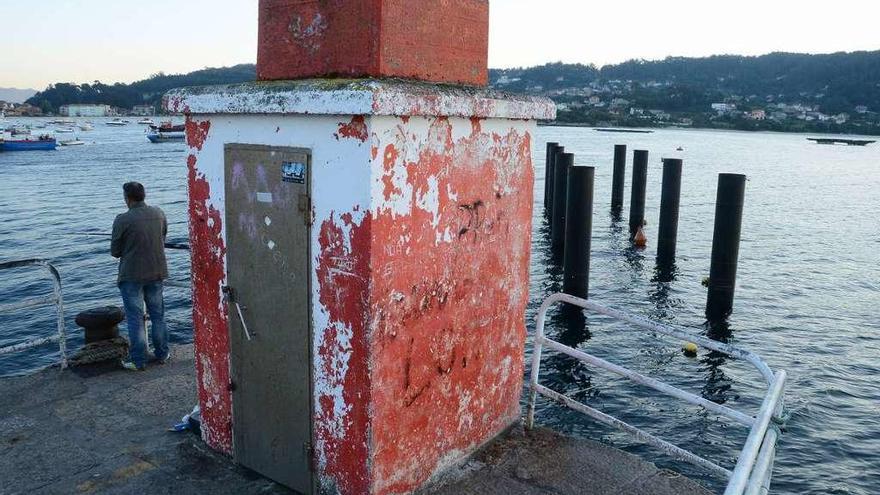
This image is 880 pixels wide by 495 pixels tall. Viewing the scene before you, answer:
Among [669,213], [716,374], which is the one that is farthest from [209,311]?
[669,213]

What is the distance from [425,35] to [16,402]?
4194 millimetres

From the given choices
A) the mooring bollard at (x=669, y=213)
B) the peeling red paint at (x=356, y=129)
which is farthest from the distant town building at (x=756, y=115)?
the peeling red paint at (x=356, y=129)

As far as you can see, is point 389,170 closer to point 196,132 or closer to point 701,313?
point 196,132

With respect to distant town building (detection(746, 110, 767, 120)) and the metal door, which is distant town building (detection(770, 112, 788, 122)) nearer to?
distant town building (detection(746, 110, 767, 120))

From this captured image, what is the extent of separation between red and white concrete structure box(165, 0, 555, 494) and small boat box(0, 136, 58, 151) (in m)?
66.6

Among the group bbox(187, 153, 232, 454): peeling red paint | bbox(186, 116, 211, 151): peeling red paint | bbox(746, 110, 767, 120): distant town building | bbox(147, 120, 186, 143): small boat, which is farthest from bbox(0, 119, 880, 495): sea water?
bbox(746, 110, 767, 120): distant town building

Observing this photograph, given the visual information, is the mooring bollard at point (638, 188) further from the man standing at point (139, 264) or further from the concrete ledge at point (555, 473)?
the concrete ledge at point (555, 473)

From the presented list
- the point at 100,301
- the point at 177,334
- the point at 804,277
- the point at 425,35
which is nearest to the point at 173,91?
the point at 425,35

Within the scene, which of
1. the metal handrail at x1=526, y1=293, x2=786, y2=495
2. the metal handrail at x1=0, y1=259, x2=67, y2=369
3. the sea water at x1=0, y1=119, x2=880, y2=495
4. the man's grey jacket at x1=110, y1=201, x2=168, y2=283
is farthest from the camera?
the sea water at x1=0, y1=119, x2=880, y2=495

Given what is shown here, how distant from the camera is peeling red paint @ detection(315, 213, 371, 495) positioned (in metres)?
3.46

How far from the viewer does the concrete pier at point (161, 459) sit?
4.01 m

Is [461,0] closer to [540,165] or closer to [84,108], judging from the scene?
[540,165]

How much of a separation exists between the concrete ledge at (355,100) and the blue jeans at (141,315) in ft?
7.06

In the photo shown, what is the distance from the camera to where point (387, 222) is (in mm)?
3449
